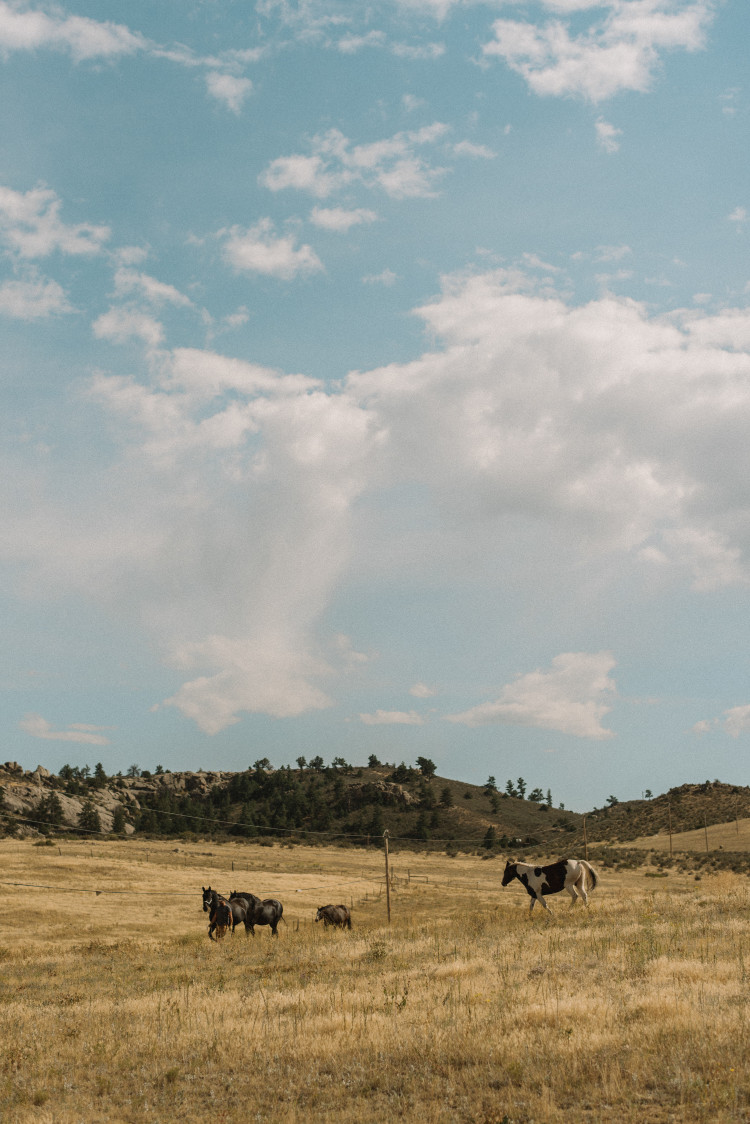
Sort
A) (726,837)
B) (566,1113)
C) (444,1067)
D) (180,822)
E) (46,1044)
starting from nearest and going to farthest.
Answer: (566,1113)
(444,1067)
(46,1044)
(726,837)
(180,822)

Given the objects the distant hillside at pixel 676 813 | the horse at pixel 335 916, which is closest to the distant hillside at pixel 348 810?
the distant hillside at pixel 676 813

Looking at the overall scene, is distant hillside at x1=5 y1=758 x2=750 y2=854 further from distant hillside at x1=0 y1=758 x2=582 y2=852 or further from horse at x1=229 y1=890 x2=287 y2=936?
horse at x1=229 y1=890 x2=287 y2=936

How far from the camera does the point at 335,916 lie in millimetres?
31578

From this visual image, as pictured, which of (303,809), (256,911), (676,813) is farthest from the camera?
(303,809)

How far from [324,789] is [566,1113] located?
531 ft

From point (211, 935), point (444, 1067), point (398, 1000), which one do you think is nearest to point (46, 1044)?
point (398, 1000)

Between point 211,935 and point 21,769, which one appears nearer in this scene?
point 211,935

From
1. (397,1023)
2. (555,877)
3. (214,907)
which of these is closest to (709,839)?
(555,877)

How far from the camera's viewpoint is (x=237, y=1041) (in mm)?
12258

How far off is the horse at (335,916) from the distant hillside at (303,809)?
188 ft

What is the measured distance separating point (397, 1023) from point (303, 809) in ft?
435

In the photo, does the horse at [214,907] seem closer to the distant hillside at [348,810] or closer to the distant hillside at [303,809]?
the distant hillside at [348,810]

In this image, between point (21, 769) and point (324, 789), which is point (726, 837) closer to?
point (324, 789)

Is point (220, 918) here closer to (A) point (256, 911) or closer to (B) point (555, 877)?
(A) point (256, 911)
